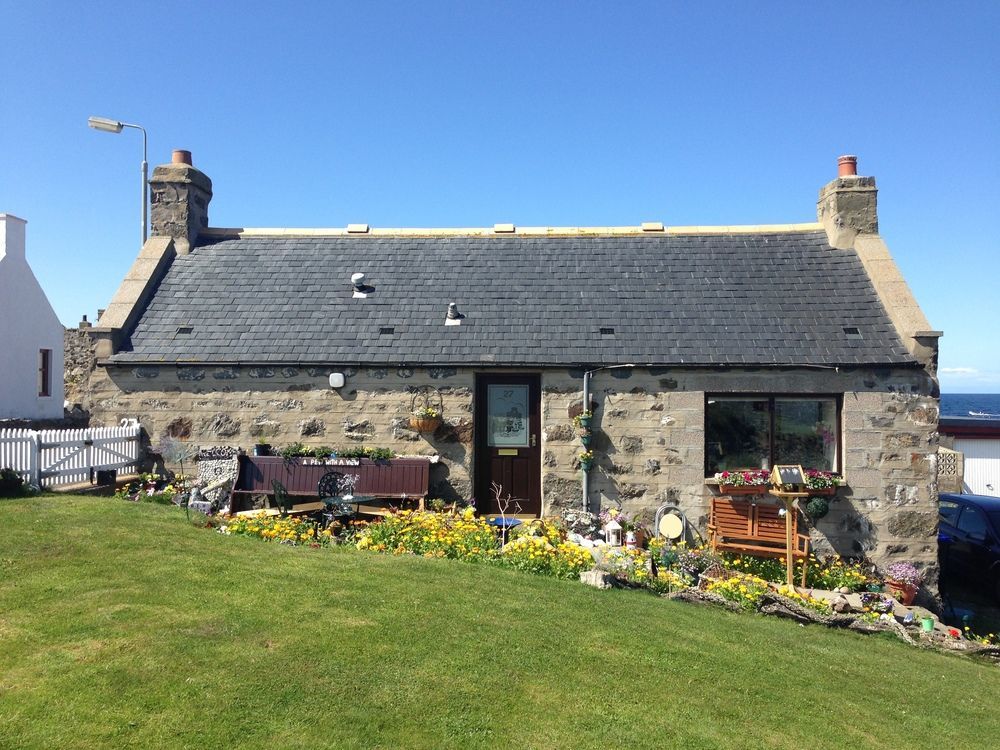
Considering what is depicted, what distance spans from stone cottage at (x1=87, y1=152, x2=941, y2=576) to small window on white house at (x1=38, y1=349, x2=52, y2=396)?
700 inches

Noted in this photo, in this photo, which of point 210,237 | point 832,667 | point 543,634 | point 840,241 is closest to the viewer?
point 543,634

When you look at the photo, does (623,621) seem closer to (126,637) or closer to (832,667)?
(832,667)

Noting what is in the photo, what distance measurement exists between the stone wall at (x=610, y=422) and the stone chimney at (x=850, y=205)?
12.3 feet

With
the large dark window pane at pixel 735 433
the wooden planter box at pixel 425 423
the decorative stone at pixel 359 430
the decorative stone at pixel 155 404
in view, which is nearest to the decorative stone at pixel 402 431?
the wooden planter box at pixel 425 423

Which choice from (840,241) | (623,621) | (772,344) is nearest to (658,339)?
(772,344)

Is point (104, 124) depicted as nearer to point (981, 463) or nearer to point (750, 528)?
point (750, 528)

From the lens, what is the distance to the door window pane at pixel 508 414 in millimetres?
12102

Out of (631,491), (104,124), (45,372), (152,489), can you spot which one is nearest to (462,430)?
(631,491)

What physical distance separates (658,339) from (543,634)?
719 cm

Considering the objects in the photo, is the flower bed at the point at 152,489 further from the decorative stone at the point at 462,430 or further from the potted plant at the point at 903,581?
the potted plant at the point at 903,581

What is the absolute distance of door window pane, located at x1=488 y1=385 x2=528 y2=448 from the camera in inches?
476

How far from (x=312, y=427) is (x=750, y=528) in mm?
7665

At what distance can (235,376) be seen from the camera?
1211 cm

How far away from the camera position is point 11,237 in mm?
25375
